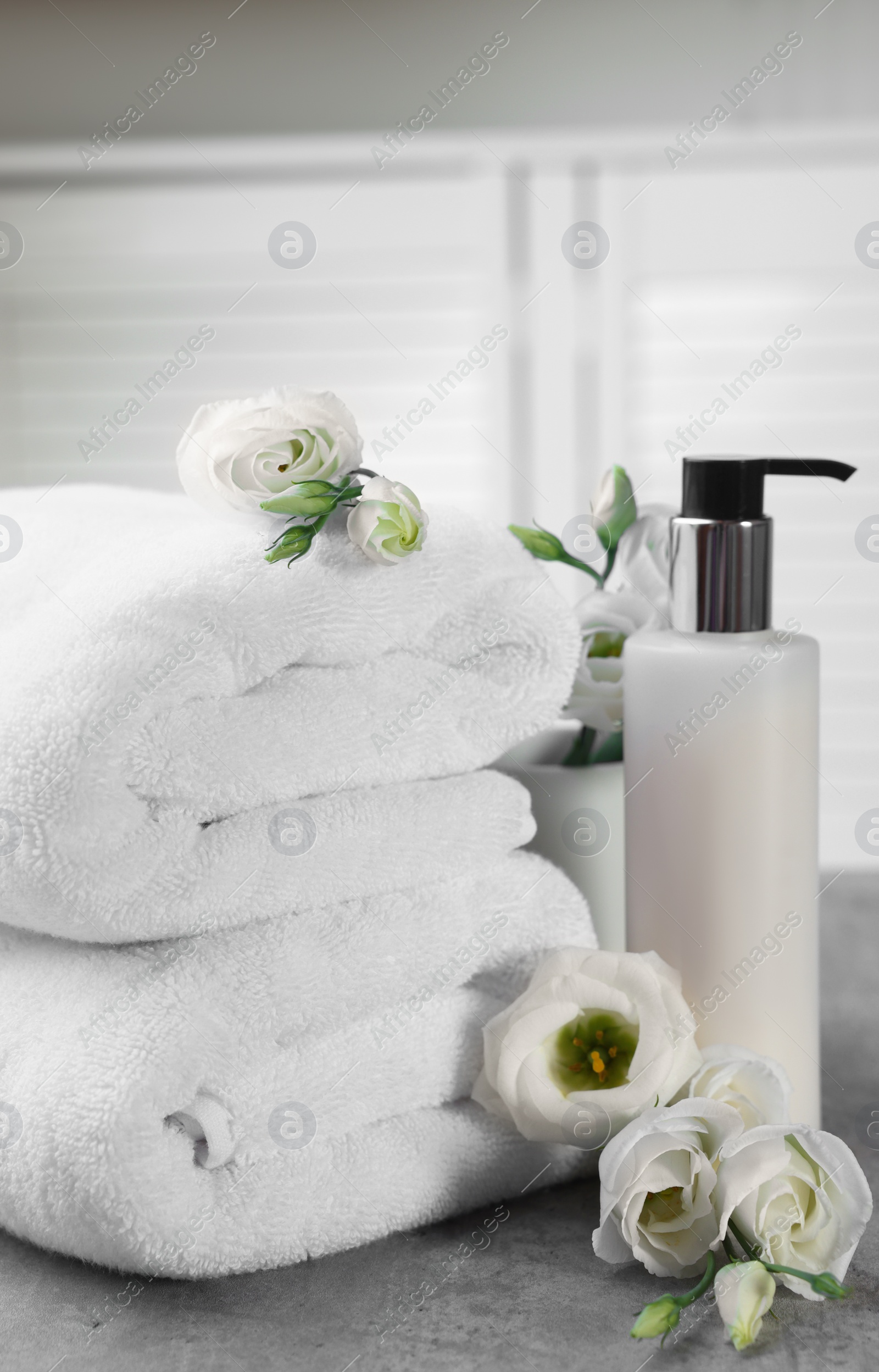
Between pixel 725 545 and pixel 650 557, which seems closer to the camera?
pixel 725 545

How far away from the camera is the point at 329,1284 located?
43cm

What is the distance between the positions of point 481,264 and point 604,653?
5.32 feet

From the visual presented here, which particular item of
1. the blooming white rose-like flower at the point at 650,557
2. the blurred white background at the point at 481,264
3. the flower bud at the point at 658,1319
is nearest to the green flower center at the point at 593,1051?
the flower bud at the point at 658,1319

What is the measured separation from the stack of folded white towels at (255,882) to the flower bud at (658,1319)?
4.7 inches

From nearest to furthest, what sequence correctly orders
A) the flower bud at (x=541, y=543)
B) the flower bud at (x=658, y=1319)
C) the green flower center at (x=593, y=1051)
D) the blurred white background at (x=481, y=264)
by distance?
the flower bud at (x=658, y=1319), the green flower center at (x=593, y=1051), the flower bud at (x=541, y=543), the blurred white background at (x=481, y=264)

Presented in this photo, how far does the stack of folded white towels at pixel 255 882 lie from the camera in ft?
1.34

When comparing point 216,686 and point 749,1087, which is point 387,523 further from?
point 749,1087

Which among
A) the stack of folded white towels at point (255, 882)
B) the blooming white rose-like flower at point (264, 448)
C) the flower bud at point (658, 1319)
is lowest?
the flower bud at point (658, 1319)

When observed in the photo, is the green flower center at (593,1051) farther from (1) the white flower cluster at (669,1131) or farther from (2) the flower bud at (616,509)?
(2) the flower bud at (616,509)

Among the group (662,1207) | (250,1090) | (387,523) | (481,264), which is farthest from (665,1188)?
(481,264)

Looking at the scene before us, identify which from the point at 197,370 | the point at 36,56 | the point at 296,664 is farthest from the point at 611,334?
the point at 296,664

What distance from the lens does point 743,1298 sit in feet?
1.28

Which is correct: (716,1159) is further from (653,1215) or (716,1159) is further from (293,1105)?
(293,1105)

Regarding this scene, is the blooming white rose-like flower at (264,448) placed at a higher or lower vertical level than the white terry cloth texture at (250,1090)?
higher
